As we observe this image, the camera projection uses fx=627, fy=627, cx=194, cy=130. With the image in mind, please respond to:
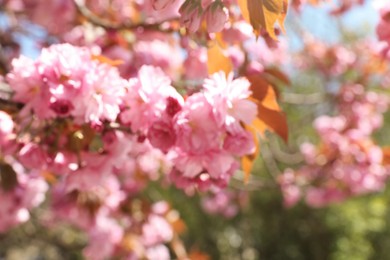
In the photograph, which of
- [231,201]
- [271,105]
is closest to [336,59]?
[231,201]

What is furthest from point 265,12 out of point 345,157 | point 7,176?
point 345,157

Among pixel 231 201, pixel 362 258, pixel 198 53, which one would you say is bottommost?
pixel 362 258

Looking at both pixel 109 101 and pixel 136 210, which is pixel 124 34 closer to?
pixel 136 210

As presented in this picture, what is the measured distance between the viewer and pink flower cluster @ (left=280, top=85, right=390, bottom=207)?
8.22 feet

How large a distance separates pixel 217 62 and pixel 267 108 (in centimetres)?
13

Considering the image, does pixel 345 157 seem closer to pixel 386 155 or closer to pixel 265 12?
pixel 386 155

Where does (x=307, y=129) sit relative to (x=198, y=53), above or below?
below

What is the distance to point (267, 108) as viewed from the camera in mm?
1165

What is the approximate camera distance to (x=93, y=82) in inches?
40.3

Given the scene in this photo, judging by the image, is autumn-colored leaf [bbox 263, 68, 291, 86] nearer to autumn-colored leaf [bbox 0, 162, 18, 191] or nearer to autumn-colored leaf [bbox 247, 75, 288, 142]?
autumn-colored leaf [bbox 247, 75, 288, 142]

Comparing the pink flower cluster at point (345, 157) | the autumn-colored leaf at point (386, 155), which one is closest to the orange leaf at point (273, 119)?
the autumn-colored leaf at point (386, 155)

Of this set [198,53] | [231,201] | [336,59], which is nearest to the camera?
[198,53]

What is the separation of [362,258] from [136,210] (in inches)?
187

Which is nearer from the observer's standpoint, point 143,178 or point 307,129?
point 143,178
